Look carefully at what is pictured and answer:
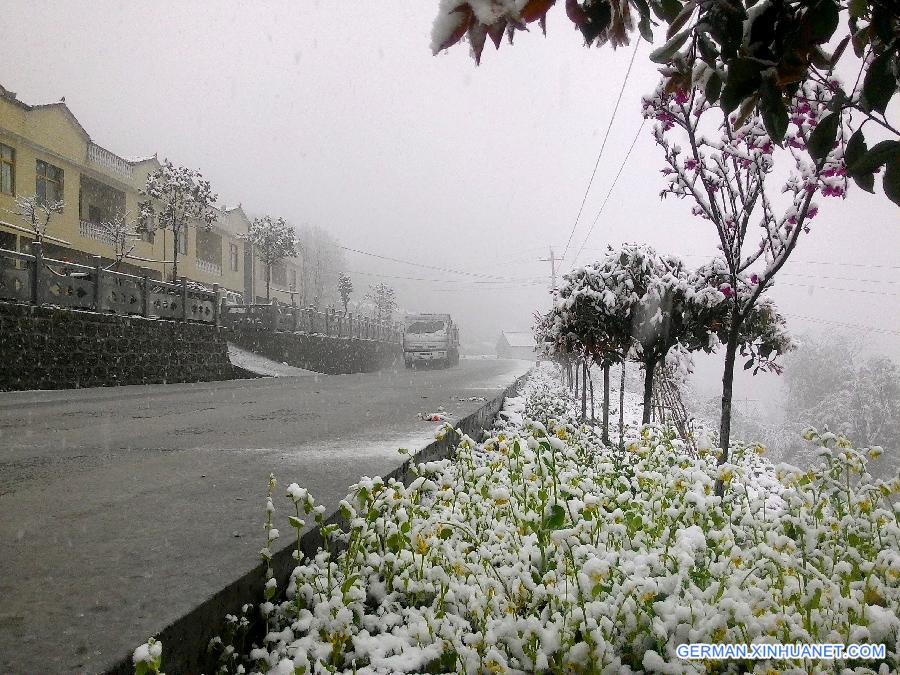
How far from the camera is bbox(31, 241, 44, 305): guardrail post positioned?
11656mm

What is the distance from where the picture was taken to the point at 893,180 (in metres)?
1.26

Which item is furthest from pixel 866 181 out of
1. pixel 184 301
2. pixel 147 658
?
pixel 184 301

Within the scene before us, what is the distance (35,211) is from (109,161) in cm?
672

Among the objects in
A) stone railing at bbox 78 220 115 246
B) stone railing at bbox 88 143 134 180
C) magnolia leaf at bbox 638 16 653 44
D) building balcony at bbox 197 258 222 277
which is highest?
stone railing at bbox 88 143 134 180

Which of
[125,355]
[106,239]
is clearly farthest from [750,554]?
[106,239]

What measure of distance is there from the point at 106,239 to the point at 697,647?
103 feet

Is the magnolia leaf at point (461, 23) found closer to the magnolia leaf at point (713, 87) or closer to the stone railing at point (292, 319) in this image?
the magnolia leaf at point (713, 87)

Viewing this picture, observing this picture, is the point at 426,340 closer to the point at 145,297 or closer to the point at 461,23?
the point at 145,297

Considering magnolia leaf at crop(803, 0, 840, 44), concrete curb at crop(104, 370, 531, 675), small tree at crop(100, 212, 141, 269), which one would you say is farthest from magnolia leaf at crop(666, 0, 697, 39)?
small tree at crop(100, 212, 141, 269)

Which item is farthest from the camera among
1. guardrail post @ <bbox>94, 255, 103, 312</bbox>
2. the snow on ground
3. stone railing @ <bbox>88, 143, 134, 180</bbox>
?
stone railing @ <bbox>88, 143, 134, 180</bbox>

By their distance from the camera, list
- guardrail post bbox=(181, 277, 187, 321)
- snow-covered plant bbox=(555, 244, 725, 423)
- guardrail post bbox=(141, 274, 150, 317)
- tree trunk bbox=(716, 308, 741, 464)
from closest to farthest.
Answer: tree trunk bbox=(716, 308, 741, 464) → snow-covered plant bbox=(555, 244, 725, 423) → guardrail post bbox=(141, 274, 150, 317) → guardrail post bbox=(181, 277, 187, 321)

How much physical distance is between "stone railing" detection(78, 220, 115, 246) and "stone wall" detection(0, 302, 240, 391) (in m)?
13.8

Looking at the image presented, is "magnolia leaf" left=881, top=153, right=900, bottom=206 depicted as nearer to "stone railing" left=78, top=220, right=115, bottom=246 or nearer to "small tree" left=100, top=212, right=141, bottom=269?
"small tree" left=100, top=212, right=141, bottom=269

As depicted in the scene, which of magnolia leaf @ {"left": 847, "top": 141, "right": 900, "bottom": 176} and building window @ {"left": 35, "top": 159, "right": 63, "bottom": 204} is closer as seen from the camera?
magnolia leaf @ {"left": 847, "top": 141, "right": 900, "bottom": 176}
